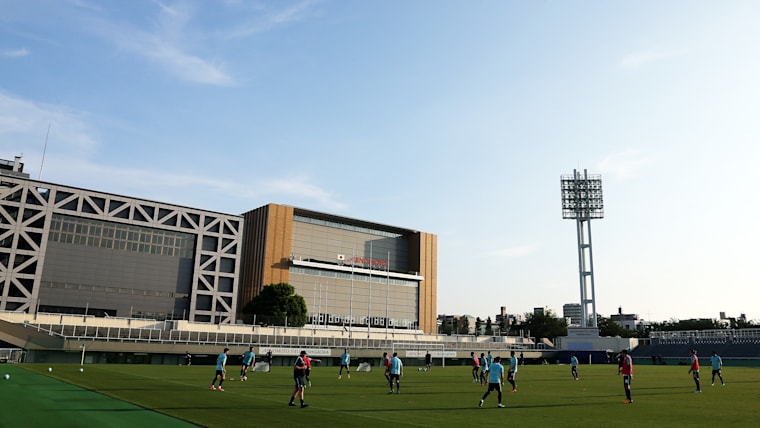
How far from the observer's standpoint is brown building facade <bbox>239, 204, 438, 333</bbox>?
109 meters

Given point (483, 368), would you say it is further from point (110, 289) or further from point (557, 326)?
point (557, 326)

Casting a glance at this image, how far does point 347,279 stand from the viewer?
117 m

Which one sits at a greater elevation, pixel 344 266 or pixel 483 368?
pixel 344 266

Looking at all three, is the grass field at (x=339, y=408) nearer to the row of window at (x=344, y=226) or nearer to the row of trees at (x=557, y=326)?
the row of window at (x=344, y=226)

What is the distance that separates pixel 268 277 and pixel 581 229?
206 feet

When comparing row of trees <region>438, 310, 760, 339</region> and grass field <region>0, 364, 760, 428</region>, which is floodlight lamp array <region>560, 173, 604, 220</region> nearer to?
row of trees <region>438, 310, 760, 339</region>

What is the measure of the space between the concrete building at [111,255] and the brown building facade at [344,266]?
6.72 meters

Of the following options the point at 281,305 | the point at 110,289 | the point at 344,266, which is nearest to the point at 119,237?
the point at 110,289

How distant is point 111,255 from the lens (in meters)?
91.8

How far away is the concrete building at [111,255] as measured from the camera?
83.4 m

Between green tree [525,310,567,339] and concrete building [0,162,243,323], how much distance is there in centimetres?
8212

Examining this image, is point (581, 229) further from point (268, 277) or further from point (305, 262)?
point (268, 277)

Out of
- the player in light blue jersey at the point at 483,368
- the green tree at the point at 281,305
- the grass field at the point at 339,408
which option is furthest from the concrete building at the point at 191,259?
the grass field at the point at 339,408

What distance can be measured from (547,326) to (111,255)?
349 feet
